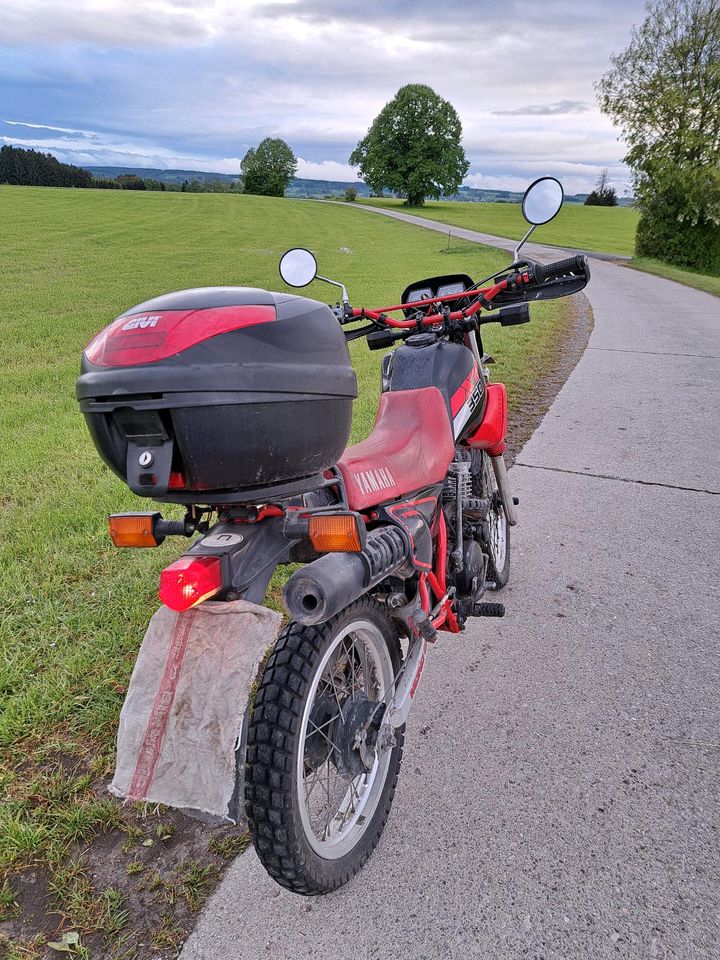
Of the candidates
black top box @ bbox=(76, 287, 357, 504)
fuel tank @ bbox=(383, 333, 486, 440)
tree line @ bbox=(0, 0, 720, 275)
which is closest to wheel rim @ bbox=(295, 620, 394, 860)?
black top box @ bbox=(76, 287, 357, 504)

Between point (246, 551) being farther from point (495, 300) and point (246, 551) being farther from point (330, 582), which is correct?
point (495, 300)

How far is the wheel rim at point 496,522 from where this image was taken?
3.25m

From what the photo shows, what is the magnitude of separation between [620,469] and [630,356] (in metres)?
4.61

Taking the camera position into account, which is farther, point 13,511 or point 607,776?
point 13,511

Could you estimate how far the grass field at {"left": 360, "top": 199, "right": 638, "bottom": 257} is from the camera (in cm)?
3403

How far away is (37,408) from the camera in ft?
20.0

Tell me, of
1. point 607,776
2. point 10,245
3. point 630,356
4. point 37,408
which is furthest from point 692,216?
point 607,776

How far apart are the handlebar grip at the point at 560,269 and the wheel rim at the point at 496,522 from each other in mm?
955

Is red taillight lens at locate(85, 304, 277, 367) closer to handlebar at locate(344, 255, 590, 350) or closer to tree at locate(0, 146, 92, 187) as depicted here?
handlebar at locate(344, 255, 590, 350)

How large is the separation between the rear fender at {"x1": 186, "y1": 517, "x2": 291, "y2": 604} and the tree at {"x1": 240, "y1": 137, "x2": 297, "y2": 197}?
90.2m

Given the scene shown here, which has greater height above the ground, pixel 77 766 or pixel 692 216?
pixel 692 216

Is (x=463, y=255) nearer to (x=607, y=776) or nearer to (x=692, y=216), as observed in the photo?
(x=692, y=216)

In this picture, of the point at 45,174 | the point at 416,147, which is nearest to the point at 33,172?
the point at 45,174

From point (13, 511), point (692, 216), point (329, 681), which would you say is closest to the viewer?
point (329, 681)
